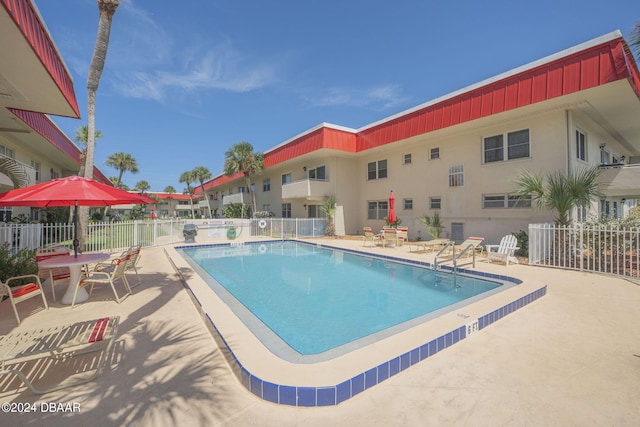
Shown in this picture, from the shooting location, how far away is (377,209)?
2019 centimetres

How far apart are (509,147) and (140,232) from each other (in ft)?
62.5

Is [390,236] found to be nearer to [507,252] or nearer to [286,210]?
[507,252]

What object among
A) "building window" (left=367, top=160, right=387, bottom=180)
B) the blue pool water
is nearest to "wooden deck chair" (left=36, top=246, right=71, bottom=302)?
the blue pool water

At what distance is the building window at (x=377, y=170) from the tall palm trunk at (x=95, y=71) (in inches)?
615

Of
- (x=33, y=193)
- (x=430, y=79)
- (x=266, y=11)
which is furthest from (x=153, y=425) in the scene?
(x=430, y=79)

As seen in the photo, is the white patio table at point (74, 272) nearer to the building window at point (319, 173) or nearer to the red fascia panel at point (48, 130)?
the red fascia panel at point (48, 130)

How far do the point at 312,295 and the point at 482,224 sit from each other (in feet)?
35.6

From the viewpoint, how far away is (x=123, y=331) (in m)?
4.34

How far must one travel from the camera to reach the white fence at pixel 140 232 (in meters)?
9.60

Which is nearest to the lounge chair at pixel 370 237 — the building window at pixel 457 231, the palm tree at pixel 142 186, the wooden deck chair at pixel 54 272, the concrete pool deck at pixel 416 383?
the building window at pixel 457 231

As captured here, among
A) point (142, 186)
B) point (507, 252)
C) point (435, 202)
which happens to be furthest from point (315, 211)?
point (142, 186)

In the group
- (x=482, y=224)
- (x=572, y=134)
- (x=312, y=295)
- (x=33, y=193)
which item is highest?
(x=572, y=134)

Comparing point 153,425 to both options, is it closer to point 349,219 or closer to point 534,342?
point 534,342

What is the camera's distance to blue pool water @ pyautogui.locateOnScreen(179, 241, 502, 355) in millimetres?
5148
